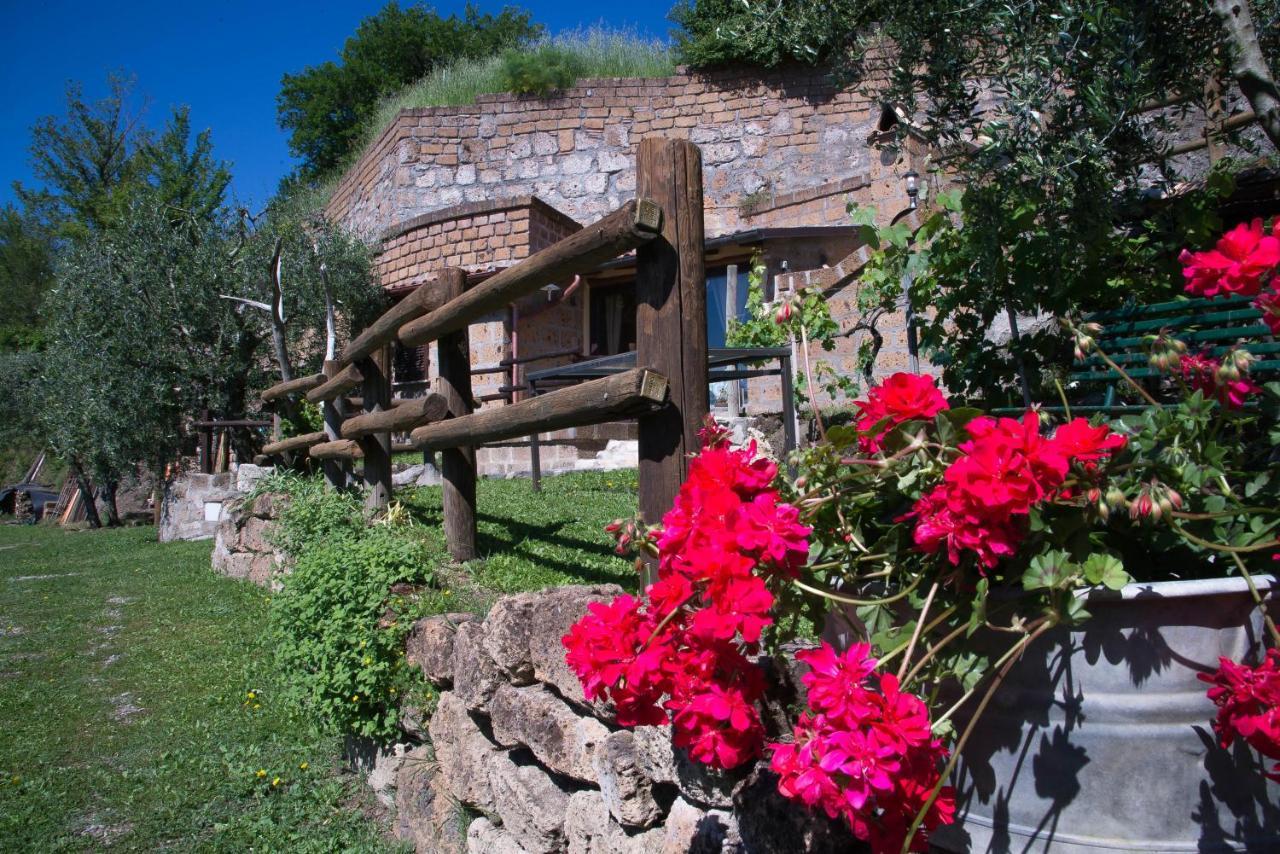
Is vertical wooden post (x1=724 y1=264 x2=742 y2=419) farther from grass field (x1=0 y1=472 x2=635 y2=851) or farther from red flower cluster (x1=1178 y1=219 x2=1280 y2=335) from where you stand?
red flower cluster (x1=1178 y1=219 x2=1280 y2=335)

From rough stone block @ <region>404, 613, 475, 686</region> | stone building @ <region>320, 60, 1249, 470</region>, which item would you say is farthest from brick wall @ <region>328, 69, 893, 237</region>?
rough stone block @ <region>404, 613, 475, 686</region>

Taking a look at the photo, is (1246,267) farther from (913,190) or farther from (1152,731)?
Answer: (913,190)

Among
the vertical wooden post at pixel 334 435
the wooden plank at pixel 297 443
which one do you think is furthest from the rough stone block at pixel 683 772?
the wooden plank at pixel 297 443

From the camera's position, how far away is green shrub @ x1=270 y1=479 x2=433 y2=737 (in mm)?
3709

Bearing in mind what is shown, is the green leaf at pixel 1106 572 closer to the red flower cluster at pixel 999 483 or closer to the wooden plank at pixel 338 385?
the red flower cluster at pixel 999 483

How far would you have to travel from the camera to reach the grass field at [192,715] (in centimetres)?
367

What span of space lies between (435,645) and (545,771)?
0.86 metres

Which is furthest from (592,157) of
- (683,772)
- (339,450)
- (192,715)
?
(683,772)

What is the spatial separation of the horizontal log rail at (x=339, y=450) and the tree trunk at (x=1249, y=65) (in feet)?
17.1

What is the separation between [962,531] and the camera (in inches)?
49.8

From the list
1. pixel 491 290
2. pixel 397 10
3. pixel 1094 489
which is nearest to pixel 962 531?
pixel 1094 489

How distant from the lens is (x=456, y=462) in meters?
4.68

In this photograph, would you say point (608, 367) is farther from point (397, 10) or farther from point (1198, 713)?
point (397, 10)

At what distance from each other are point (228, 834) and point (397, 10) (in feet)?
114
